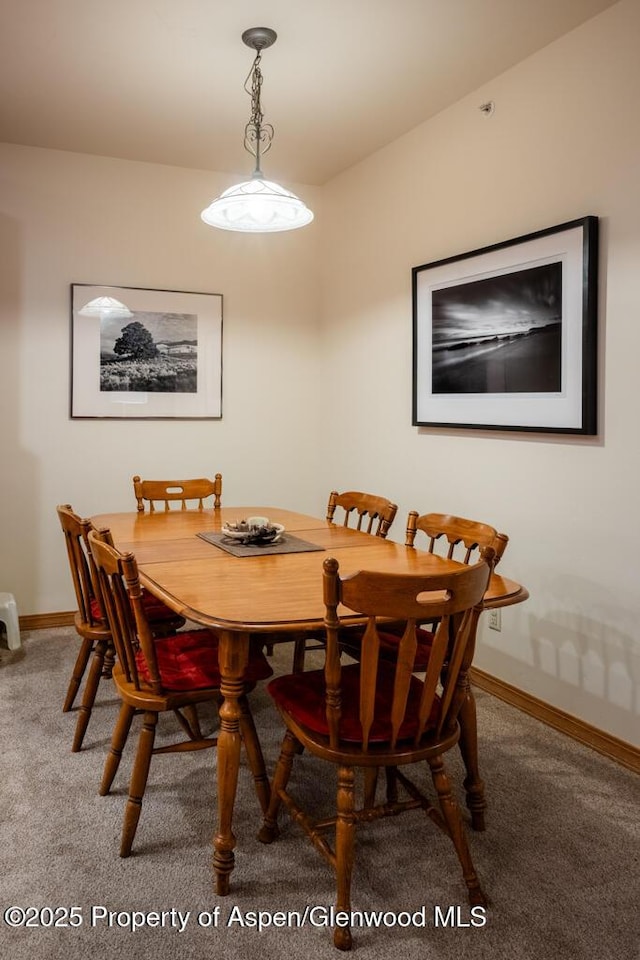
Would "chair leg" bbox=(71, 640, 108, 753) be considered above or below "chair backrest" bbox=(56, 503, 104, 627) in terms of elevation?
below

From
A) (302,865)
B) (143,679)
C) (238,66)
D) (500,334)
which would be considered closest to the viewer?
(302,865)

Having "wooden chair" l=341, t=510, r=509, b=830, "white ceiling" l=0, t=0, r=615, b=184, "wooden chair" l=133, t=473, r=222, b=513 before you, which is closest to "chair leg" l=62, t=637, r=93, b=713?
"wooden chair" l=133, t=473, r=222, b=513

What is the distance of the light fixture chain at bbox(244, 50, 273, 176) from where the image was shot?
278 centimetres

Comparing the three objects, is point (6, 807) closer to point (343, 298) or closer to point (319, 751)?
point (319, 751)

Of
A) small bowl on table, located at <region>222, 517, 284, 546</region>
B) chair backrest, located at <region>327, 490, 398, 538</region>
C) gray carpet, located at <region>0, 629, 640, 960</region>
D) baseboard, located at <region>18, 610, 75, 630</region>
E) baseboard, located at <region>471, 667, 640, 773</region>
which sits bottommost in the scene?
gray carpet, located at <region>0, 629, 640, 960</region>

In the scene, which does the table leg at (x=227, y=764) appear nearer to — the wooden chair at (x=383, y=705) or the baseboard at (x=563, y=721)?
the wooden chair at (x=383, y=705)

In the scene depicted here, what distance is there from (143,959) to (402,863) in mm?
710

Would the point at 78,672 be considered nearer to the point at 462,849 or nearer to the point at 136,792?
the point at 136,792

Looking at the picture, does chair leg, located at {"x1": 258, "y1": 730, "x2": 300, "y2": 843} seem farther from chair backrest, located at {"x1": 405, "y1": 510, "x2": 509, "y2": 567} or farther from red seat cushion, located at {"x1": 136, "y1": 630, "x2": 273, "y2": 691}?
chair backrest, located at {"x1": 405, "y1": 510, "x2": 509, "y2": 567}

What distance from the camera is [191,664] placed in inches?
84.3

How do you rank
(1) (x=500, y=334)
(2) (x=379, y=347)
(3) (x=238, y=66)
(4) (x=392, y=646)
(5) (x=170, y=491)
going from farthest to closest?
(2) (x=379, y=347), (5) (x=170, y=491), (1) (x=500, y=334), (3) (x=238, y=66), (4) (x=392, y=646)

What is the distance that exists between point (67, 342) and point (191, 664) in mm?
2574

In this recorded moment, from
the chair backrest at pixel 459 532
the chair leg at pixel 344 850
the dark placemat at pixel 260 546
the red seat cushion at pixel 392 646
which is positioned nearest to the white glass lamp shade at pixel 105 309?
the dark placemat at pixel 260 546

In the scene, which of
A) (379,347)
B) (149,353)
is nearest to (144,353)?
(149,353)
